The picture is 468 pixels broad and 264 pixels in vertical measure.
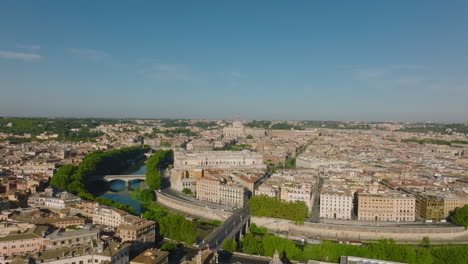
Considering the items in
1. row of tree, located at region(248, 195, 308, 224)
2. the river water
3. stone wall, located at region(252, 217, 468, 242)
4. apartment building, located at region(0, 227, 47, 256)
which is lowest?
the river water

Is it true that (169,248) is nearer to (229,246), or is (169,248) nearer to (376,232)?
(229,246)

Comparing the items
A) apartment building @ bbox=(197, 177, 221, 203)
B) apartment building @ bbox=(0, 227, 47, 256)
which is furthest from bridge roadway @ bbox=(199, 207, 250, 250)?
apartment building @ bbox=(0, 227, 47, 256)

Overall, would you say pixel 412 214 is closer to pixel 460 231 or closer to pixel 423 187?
pixel 460 231

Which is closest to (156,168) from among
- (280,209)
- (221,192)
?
(221,192)

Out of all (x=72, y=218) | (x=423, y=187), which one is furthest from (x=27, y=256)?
(x=423, y=187)

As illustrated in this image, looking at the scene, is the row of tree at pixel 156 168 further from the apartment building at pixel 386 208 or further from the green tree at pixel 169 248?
the apartment building at pixel 386 208

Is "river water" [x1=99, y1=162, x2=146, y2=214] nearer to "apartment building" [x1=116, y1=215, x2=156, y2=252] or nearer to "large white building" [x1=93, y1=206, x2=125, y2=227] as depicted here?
"large white building" [x1=93, y1=206, x2=125, y2=227]
